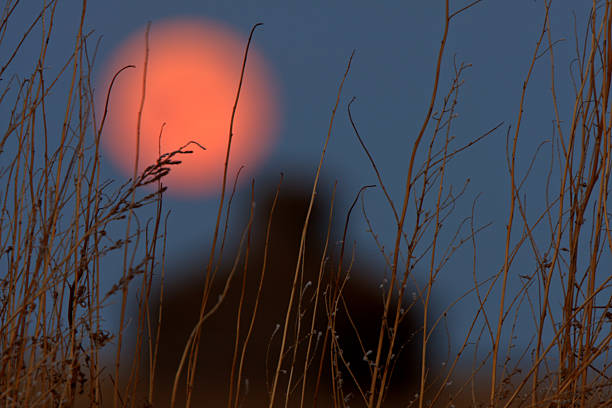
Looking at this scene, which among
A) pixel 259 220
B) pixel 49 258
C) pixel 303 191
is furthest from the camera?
pixel 303 191

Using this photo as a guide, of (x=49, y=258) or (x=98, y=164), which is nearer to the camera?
(x=49, y=258)

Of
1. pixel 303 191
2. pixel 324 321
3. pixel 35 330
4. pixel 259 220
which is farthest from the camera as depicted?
pixel 303 191

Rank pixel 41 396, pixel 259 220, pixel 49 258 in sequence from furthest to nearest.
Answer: pixel 259 220, pixel 49 258, pixel 41 396

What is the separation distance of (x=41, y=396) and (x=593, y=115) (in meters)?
1.54

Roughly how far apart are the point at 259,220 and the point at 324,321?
1.20 meters

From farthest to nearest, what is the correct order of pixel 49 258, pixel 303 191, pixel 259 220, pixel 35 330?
pixel 303 191 < pixel 259 220 < pixel 35 330 < pixel 49 258

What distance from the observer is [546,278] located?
74.7 inches

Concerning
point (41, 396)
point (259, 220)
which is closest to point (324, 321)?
point (259, 220)

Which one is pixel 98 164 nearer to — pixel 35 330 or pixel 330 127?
pixel 35 330

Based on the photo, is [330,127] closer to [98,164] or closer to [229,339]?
[98,164]

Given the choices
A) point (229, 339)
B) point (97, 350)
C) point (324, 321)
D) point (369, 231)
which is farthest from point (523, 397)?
point (229, 339)

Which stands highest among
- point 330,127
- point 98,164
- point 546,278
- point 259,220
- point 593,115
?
point 593,115

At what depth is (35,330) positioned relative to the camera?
6.00ft

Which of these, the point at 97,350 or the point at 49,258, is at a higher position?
the point at 49,258
